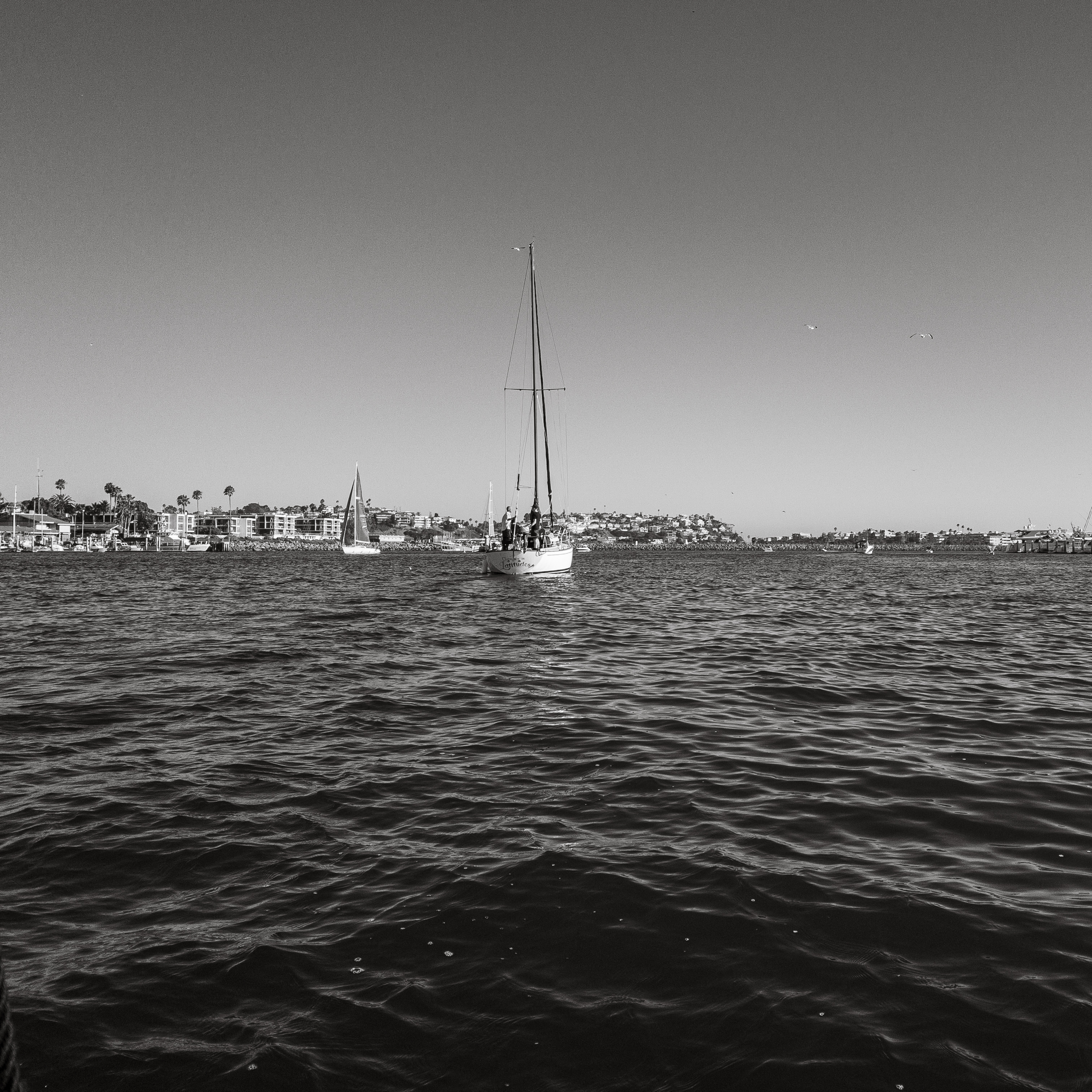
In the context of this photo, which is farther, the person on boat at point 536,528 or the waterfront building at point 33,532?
the waterfront building at point 33,532

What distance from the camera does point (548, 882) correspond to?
6.40m

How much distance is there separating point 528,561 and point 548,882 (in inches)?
1972

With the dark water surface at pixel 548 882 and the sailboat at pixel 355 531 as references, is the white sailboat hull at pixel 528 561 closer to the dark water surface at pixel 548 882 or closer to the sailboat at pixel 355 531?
the dark water surface at pixel 548 882

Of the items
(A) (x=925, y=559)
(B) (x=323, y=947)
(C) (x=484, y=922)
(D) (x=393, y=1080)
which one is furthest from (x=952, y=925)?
(A) (x=925, y=559)

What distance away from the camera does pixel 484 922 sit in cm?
576

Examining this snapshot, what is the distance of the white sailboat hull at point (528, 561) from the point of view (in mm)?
56312

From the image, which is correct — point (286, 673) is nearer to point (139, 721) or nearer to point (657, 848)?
point (139, 721)

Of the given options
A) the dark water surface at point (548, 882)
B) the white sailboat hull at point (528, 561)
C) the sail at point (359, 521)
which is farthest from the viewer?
the sail at point (359, 521)

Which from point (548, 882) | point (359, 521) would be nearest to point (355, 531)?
point (359, 521)

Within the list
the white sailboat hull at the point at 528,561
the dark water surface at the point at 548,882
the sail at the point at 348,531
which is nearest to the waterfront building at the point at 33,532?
the sail at the point at 348,531

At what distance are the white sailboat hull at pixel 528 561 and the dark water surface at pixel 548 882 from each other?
130 ft

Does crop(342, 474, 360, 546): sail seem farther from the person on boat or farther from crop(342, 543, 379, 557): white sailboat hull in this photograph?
the person on boat

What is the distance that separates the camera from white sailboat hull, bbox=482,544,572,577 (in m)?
56.3

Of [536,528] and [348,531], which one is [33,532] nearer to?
[348,531]
